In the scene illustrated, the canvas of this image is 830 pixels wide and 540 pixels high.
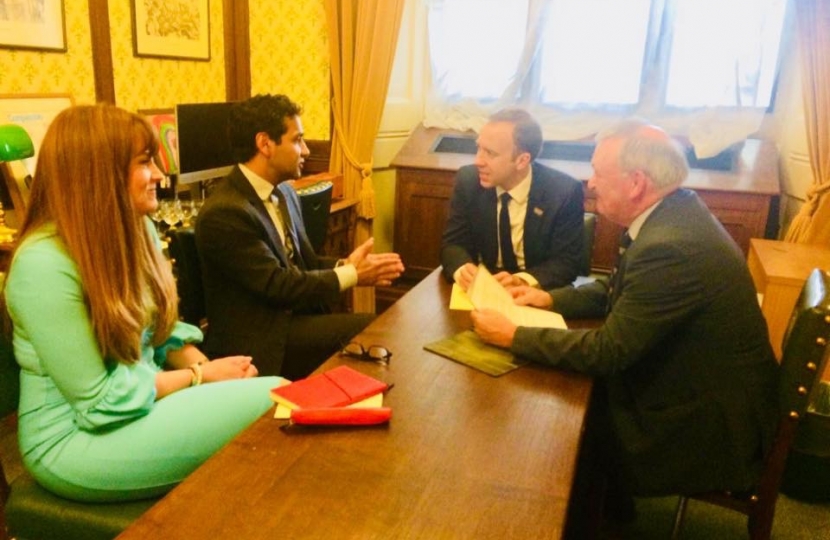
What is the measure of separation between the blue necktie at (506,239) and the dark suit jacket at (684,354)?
2.33 ft

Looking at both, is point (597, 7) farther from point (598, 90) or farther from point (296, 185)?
point (296, 185)

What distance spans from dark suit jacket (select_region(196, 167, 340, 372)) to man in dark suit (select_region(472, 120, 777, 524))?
2.40 ft

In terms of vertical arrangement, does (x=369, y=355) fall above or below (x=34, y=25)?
below

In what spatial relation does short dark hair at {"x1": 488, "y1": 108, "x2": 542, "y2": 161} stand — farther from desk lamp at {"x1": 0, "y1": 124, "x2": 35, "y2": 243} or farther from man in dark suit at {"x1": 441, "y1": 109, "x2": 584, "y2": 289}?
desk lamp at {"x1": 0, "y1": 124, "x2": 35, "y2": 243}

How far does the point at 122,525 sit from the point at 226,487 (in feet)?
1.20

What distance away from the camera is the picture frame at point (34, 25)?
2445mm

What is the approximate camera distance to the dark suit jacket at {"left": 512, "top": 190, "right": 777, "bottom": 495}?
152 centimetres

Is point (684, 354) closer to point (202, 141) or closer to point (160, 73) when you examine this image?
point (202, 141)

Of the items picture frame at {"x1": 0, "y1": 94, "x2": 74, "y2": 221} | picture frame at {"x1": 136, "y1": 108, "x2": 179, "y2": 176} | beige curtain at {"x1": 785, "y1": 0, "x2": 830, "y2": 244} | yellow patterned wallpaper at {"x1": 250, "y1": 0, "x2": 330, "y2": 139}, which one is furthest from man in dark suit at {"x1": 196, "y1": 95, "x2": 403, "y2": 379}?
beige curtain at {"x1": 785, "y1": 0, "x2": 830, "y2": 244}

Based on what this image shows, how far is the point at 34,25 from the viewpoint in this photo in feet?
8.41

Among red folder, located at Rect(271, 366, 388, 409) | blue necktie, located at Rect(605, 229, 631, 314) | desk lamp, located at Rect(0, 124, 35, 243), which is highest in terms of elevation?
desk lamp, located at Rect(0, 124, 35, 243)

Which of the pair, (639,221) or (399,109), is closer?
(639,221)

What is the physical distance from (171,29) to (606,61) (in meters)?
2.25

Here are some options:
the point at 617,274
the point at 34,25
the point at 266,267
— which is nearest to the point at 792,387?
the point at 617,274
